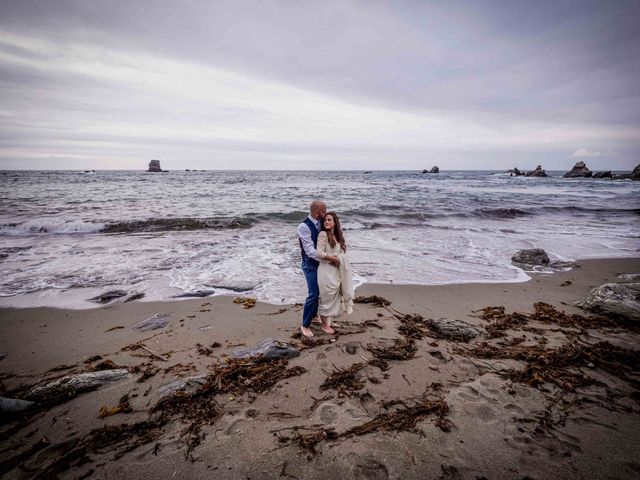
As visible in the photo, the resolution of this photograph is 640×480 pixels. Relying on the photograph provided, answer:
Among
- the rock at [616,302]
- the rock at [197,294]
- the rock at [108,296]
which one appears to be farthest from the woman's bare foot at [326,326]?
the rock at [616,302]

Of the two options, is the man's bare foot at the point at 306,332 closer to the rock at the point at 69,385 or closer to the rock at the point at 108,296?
the rock at the point at 69,385

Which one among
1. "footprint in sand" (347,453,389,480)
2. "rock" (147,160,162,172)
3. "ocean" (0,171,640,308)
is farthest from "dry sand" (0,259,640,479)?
"rock" (147,160,162,172)

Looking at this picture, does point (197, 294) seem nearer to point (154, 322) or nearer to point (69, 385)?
point (154, 322)

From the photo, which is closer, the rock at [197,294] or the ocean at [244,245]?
the rock at [197,294]

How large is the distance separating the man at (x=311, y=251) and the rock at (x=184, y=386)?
1.72 m

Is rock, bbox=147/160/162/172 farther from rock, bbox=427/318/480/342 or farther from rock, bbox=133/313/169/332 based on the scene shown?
rock, bbox=427/318/480/342

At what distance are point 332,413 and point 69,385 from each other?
3.05 meters

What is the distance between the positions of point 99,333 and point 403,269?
7122 millimetres

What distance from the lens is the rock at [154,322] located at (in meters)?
5.06

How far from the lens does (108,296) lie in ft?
21.0

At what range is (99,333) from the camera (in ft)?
16.0

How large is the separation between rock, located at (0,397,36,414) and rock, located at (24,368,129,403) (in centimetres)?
10

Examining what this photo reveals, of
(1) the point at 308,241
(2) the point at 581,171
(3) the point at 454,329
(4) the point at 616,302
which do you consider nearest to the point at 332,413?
(1) the point at 308,241

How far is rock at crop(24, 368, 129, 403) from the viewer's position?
10.5ft
